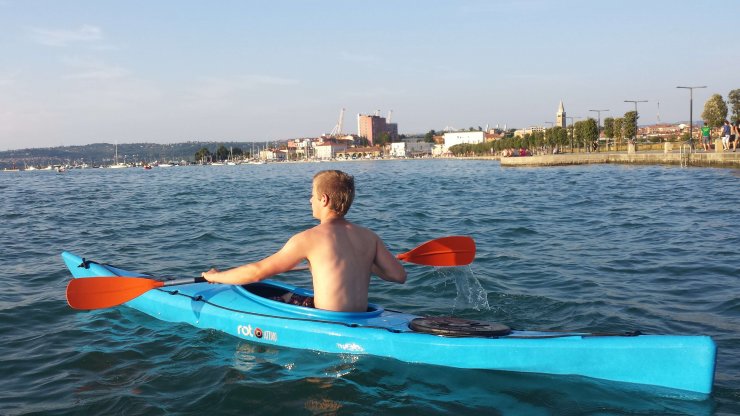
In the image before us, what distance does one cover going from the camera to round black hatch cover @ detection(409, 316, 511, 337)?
15.4ft

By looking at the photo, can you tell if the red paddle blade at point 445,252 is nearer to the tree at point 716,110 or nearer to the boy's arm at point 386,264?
the boy's arm at point 386,264

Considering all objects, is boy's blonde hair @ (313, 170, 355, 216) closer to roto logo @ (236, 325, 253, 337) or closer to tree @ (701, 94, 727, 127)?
roto logo @ (236, 325, 253, 337)

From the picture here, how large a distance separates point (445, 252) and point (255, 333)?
2195 millimetres

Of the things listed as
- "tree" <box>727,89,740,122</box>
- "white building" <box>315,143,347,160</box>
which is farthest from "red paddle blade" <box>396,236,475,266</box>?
"white building" <box>315,143,347,160</box>

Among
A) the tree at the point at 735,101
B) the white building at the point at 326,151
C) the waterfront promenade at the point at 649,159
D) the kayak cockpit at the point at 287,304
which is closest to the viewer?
the kayak cockpit at the point at 287,304

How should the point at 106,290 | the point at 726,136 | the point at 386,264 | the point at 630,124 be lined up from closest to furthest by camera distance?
the point at 386,264 → the point at 106,290 → the point at 726,136 → the point at 630,124

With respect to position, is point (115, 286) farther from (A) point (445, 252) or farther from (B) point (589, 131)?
(B) point (589, 131)

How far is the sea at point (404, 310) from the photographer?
4.30 metres

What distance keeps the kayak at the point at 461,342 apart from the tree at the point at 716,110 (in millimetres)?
58346

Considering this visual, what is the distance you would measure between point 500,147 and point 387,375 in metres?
131

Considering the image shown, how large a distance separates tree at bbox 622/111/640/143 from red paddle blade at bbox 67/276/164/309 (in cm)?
6015

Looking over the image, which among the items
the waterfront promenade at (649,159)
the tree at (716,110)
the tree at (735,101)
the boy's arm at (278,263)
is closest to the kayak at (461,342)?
the boy's arm at (278,263)

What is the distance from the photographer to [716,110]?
178 ft

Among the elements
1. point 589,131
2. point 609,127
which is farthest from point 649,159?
point 609,127
